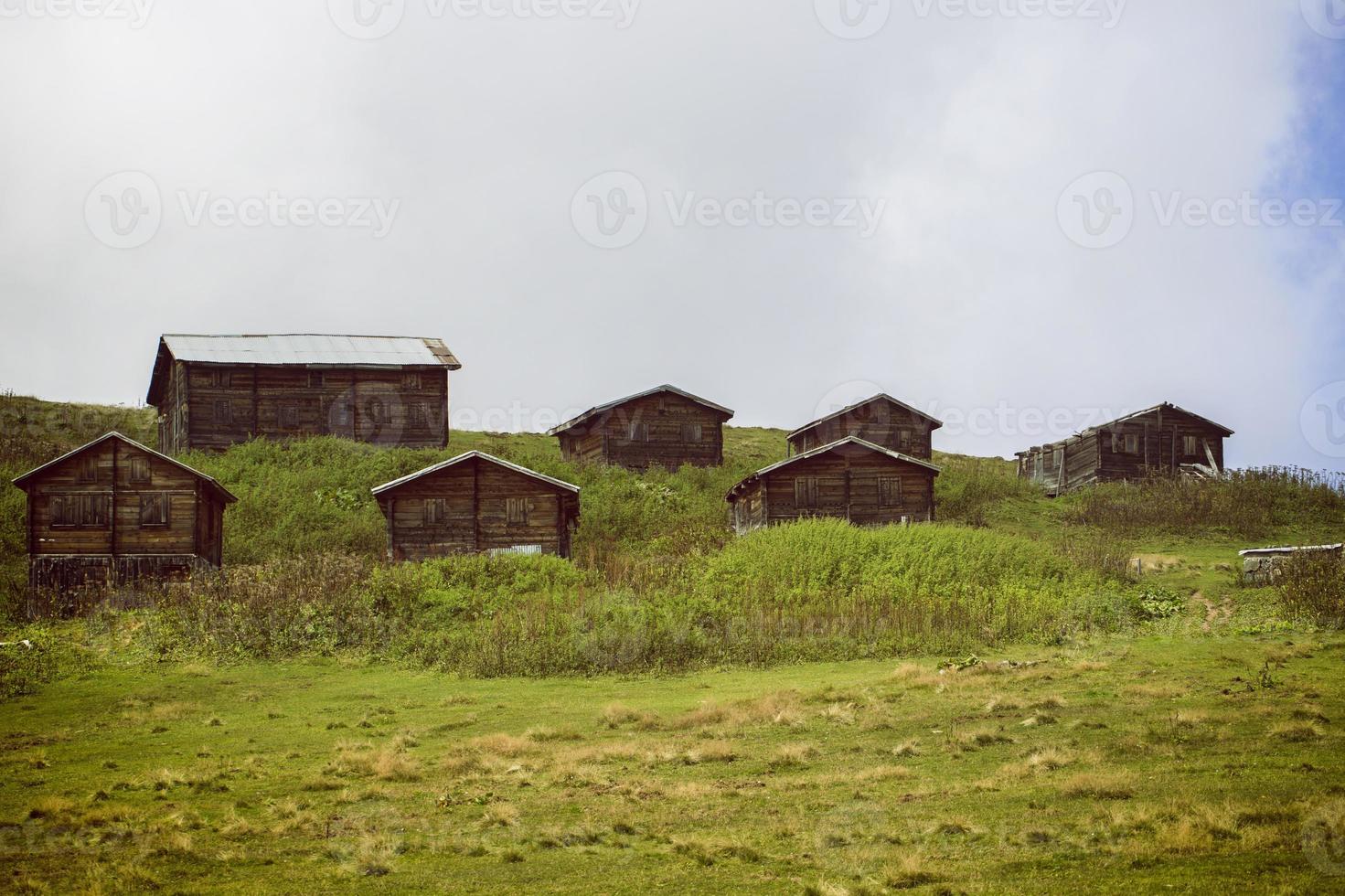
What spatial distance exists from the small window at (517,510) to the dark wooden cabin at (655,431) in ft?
60.3

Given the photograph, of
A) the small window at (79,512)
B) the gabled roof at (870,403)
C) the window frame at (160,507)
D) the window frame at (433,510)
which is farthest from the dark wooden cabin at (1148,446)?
the small window at (79,512)

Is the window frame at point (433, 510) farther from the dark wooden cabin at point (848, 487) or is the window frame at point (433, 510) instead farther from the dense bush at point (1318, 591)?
the dense bush at point (1318, 591)

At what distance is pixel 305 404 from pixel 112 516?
18.3 metres

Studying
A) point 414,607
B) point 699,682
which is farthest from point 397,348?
point 699,682

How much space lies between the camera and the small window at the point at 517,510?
40.7 m

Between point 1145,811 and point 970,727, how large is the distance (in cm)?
536

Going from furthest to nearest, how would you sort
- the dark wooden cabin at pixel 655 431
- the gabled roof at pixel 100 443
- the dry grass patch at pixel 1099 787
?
1. the dark wooden cabin at pixel 655 431
2. the gabled roof at pixel 100 443
3. the dry grass patch at pixel 1099 787

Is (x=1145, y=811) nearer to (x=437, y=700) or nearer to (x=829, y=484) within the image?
(x=437, y=700)

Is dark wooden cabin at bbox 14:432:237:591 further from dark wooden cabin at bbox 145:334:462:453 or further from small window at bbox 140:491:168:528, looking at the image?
dark wooden cabin at bbox 145:334:462:453

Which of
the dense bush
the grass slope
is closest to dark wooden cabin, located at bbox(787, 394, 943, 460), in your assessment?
the dense bush

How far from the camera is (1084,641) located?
26.0 m

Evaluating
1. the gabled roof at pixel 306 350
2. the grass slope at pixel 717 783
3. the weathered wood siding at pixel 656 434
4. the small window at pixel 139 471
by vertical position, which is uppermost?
the gabled roof at pixel 306 350

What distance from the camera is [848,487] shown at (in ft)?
152

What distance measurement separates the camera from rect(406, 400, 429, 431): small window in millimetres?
56406
